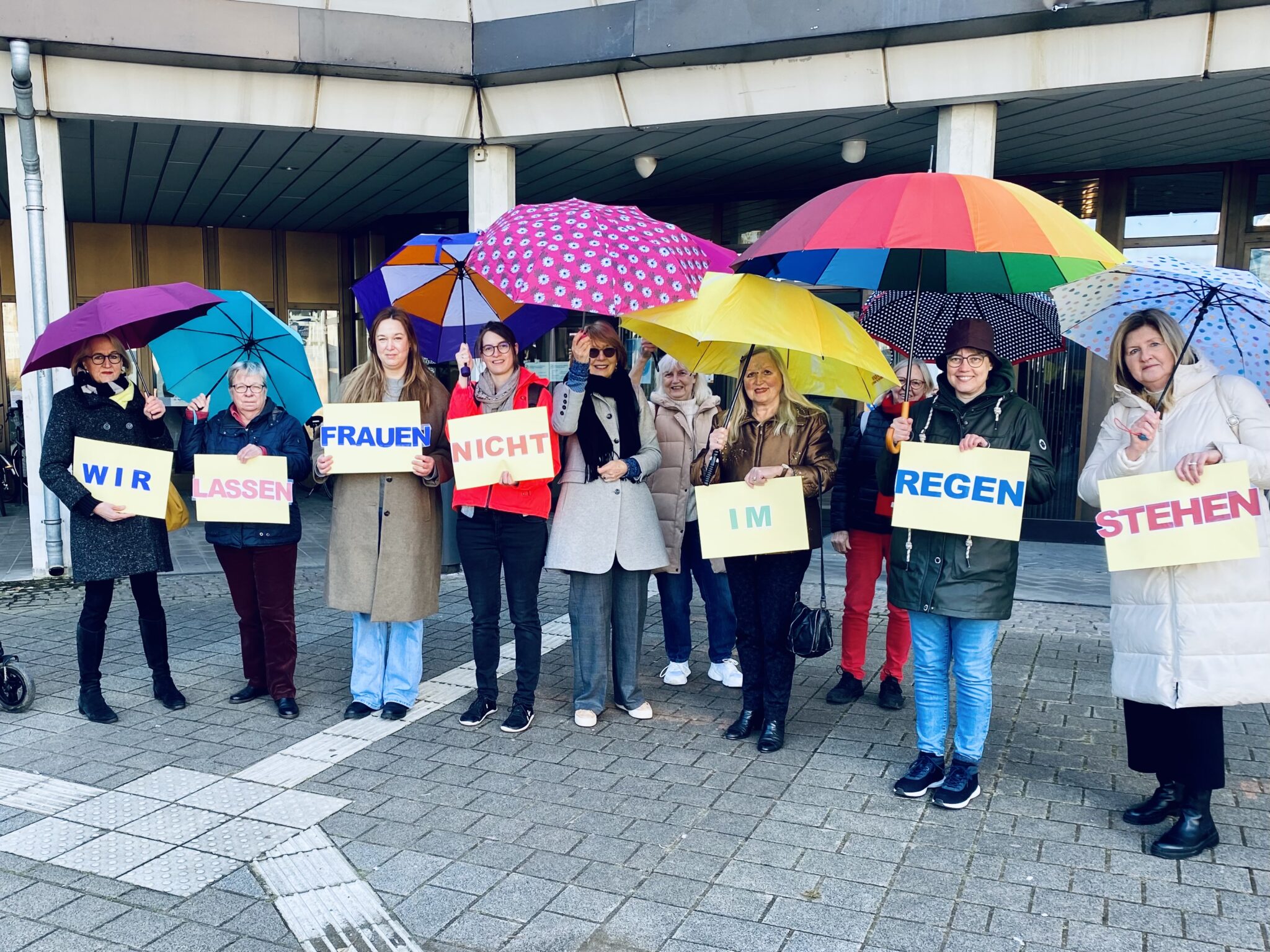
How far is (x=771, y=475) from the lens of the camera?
14.6 ft

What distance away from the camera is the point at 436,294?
210 inches

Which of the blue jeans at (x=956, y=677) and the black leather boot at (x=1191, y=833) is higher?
the blue jeans at (x=956, y=677)

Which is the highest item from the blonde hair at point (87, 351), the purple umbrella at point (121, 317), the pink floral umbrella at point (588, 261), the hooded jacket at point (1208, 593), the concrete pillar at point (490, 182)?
the concrete pillar at point (490, 182)

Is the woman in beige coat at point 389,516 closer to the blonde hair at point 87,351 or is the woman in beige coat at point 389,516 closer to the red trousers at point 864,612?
the blonde hair at point 87,351

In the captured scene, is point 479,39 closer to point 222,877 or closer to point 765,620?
point 765,620

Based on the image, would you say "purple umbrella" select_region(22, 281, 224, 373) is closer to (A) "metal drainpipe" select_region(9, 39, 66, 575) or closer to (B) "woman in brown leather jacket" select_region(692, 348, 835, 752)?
(B) "woman in brown leather jacket" select_region(692, 348, 835, 752)

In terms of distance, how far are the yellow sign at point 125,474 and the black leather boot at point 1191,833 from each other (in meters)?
4.53

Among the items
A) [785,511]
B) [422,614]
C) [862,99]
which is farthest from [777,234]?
[862,99]

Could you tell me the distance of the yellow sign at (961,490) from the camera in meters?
3.85

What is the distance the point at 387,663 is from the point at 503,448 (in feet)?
4.52

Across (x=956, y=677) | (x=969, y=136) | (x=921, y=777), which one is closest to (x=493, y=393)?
(x=956, y=677)

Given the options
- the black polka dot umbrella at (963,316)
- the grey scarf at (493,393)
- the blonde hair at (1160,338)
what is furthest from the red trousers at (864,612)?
the grey scarf at (493,393)

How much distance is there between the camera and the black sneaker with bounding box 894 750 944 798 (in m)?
4.13

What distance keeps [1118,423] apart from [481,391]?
2763 mm
